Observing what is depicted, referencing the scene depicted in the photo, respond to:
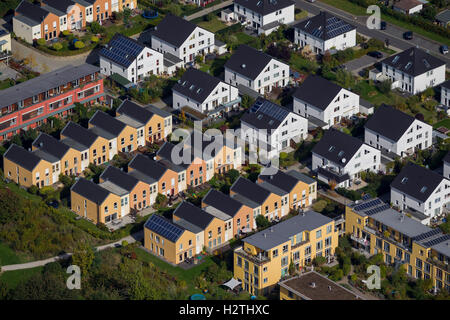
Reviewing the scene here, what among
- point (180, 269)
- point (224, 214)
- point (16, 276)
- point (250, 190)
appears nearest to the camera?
point (16, 276)

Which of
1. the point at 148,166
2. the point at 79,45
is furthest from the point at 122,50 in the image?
the point at 148,166

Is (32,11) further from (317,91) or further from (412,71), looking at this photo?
(412,71)

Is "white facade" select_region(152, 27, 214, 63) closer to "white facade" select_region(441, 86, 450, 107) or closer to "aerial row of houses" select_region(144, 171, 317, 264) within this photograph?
"white facade" select_region(441, 86, 450, 107)

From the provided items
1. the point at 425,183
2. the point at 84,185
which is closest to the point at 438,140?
the point at 425,183

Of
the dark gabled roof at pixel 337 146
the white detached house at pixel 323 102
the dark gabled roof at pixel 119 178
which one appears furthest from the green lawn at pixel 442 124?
the dark gabled roof at pixel 119 178

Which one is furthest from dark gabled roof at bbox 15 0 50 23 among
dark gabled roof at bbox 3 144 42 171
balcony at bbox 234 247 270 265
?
balcony at bbox 234 247 270 265

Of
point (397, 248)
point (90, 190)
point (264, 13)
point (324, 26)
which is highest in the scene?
point (324, 26)

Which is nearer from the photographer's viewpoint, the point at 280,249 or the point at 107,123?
the point at 280,249
